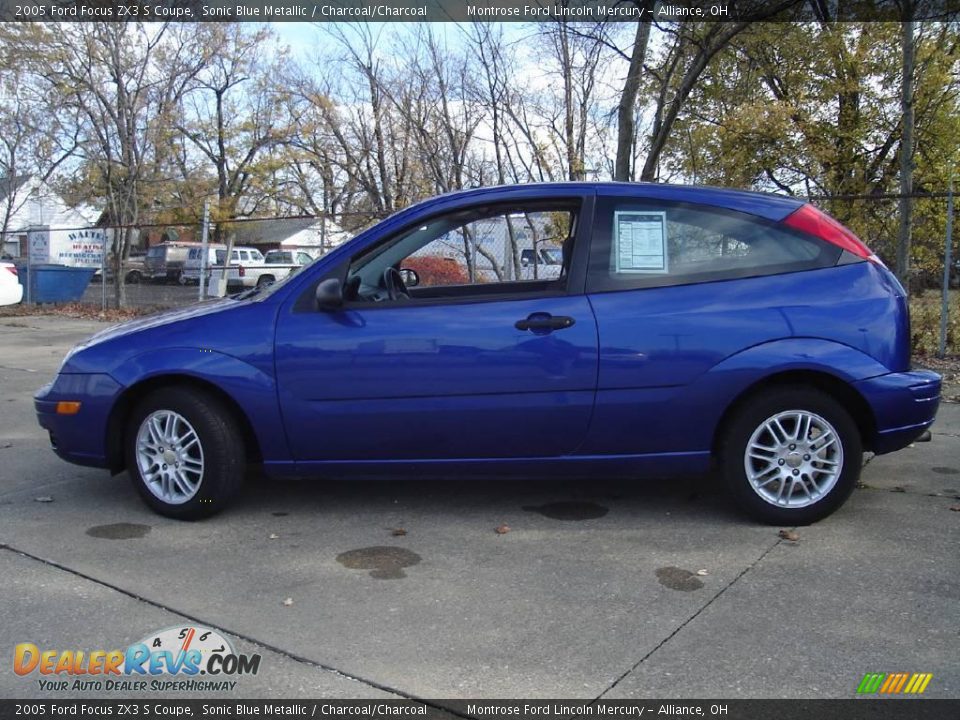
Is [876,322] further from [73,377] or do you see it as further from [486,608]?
[73,377]

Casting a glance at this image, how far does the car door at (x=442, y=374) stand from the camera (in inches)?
160

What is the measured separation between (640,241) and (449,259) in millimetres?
2032

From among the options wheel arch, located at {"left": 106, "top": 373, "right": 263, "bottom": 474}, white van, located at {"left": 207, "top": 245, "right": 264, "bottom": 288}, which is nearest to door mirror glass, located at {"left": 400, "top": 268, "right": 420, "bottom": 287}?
wheel arch, located at {"left": 106, "top": 373, "right": 263, "bottom": 474}

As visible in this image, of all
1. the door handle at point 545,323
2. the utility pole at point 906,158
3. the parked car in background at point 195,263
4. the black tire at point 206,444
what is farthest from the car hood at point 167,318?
the parked car in background at point 195,263

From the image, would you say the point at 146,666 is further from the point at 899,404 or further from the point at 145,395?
the point at 899,404

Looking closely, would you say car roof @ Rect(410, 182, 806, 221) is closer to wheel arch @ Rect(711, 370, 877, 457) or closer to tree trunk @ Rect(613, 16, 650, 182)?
wheel arch @ Rect(711, 370, 877, 457)

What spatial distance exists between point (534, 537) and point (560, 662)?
126cm

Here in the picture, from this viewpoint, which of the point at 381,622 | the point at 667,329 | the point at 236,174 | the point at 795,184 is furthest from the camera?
the point at 236,174

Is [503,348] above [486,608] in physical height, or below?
above

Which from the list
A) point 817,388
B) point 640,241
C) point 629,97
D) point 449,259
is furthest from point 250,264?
point 817,388

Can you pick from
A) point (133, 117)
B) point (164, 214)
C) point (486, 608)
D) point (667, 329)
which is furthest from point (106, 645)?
point (164, 214)

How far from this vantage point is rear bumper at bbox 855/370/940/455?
13.2ft

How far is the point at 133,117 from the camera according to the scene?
65.6 ft

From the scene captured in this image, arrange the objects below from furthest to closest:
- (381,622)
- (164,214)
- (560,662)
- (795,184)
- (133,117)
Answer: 1. (164,214)
2. (133,117)
3. (795,184)
4. (381,622)
5. (560,662)
